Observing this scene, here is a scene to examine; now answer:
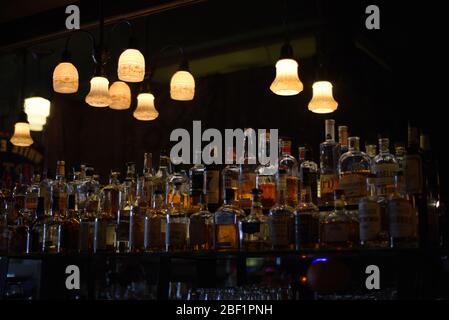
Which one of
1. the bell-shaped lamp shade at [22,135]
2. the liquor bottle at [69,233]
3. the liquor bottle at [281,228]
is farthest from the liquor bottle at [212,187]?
the bell-shaped lamp shade at [22,135]

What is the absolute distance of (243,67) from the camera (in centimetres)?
573

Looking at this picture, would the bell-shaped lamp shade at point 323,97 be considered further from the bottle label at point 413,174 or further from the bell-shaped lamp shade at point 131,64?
the bottle label at point 413,174

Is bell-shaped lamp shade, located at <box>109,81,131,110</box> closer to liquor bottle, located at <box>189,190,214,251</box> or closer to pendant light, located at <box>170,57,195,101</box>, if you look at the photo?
pendant light, located at <box>170,57,195,101</box>

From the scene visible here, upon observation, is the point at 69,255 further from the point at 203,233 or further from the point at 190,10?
the point at 190,10

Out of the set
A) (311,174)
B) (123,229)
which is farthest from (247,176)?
(123,229)

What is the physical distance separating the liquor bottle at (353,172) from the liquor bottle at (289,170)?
0.18 metres

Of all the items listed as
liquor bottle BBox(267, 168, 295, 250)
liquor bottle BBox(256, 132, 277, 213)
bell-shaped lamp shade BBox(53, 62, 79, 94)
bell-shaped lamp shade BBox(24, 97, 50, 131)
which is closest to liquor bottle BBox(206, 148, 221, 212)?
liquor bottle BBox(256, 132, 277, 213)

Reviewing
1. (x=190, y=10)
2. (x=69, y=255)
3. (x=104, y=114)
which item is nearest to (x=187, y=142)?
(x=104, y=114)

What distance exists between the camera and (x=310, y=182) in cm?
213

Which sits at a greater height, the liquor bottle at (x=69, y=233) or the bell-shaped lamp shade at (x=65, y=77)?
the bell-shaped lamp shade at (x=65, y=77)

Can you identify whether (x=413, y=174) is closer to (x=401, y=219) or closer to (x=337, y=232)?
(x=401, y=219)

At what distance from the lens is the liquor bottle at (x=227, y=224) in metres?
2.04

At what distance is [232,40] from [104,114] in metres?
2.16

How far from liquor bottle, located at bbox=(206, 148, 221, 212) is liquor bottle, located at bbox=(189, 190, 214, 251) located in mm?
62
